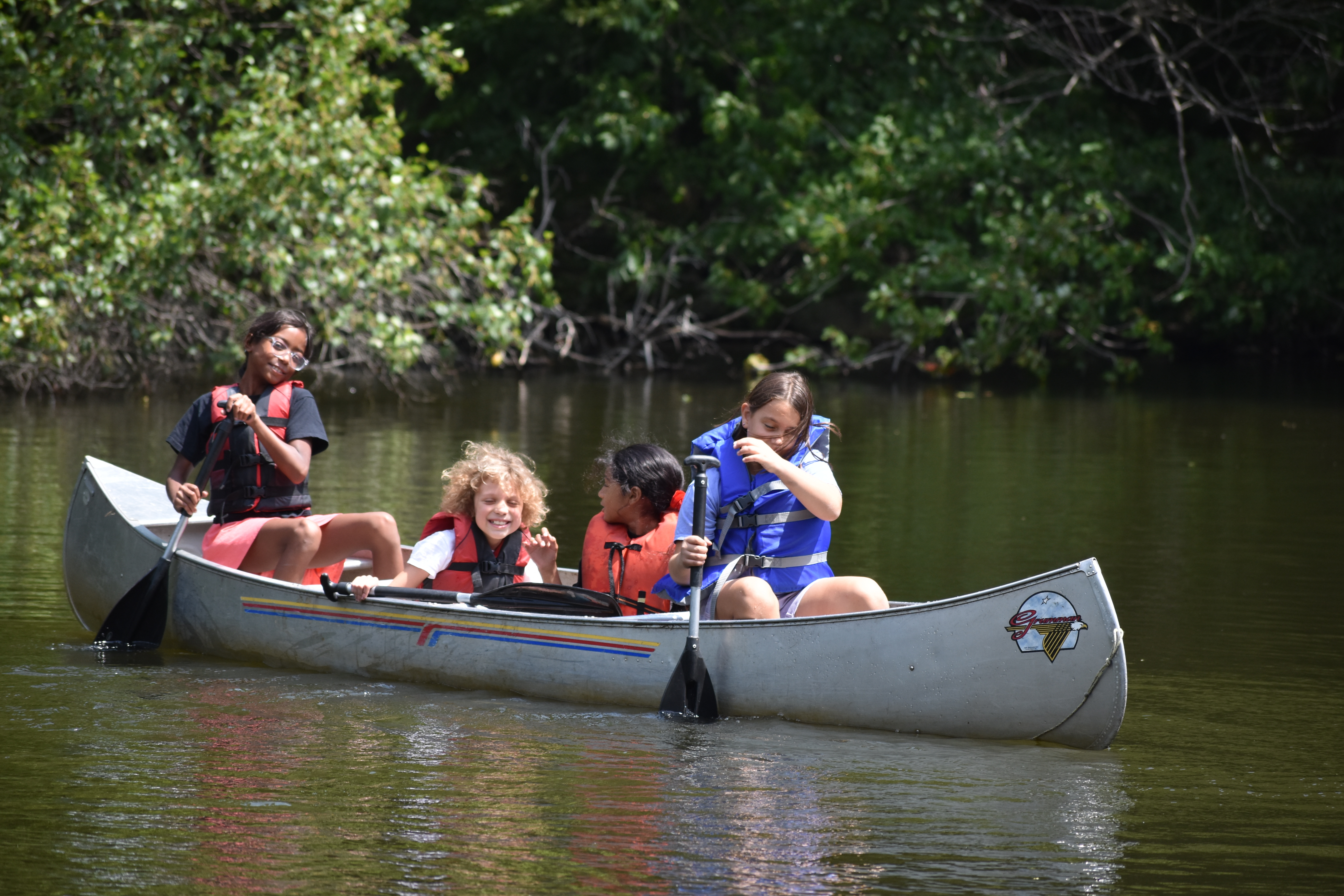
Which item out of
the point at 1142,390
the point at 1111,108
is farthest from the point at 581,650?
the point at 1111,108

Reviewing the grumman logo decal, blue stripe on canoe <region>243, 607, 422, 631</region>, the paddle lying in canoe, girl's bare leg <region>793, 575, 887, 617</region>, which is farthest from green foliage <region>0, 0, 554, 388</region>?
the grumman logo decal

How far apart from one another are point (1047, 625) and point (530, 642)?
5.36ft

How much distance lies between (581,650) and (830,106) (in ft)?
49.1

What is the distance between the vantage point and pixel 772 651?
4.91 m

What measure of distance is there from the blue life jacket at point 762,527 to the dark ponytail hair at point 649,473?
11.2 inches

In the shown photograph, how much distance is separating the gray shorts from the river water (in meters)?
0.41

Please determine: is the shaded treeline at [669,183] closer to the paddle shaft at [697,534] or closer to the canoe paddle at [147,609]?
the canoe paddle at [147,609]

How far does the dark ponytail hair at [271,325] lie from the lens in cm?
585

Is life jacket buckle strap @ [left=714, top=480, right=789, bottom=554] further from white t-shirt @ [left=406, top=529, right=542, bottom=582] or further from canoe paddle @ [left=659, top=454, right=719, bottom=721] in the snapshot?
white t-shirt @ [left=406, top=529, right=542, bottom=582]

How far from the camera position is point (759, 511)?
16.8 feet

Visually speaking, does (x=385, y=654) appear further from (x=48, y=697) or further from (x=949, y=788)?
(x=949, y=788)

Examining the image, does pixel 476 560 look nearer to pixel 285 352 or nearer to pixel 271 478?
pixel 271 478

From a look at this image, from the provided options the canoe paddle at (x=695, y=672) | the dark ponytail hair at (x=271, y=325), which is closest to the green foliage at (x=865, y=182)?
the dark ponytail hair at (x=271, y=325)

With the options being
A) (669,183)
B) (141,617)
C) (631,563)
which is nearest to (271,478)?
(141,617)
